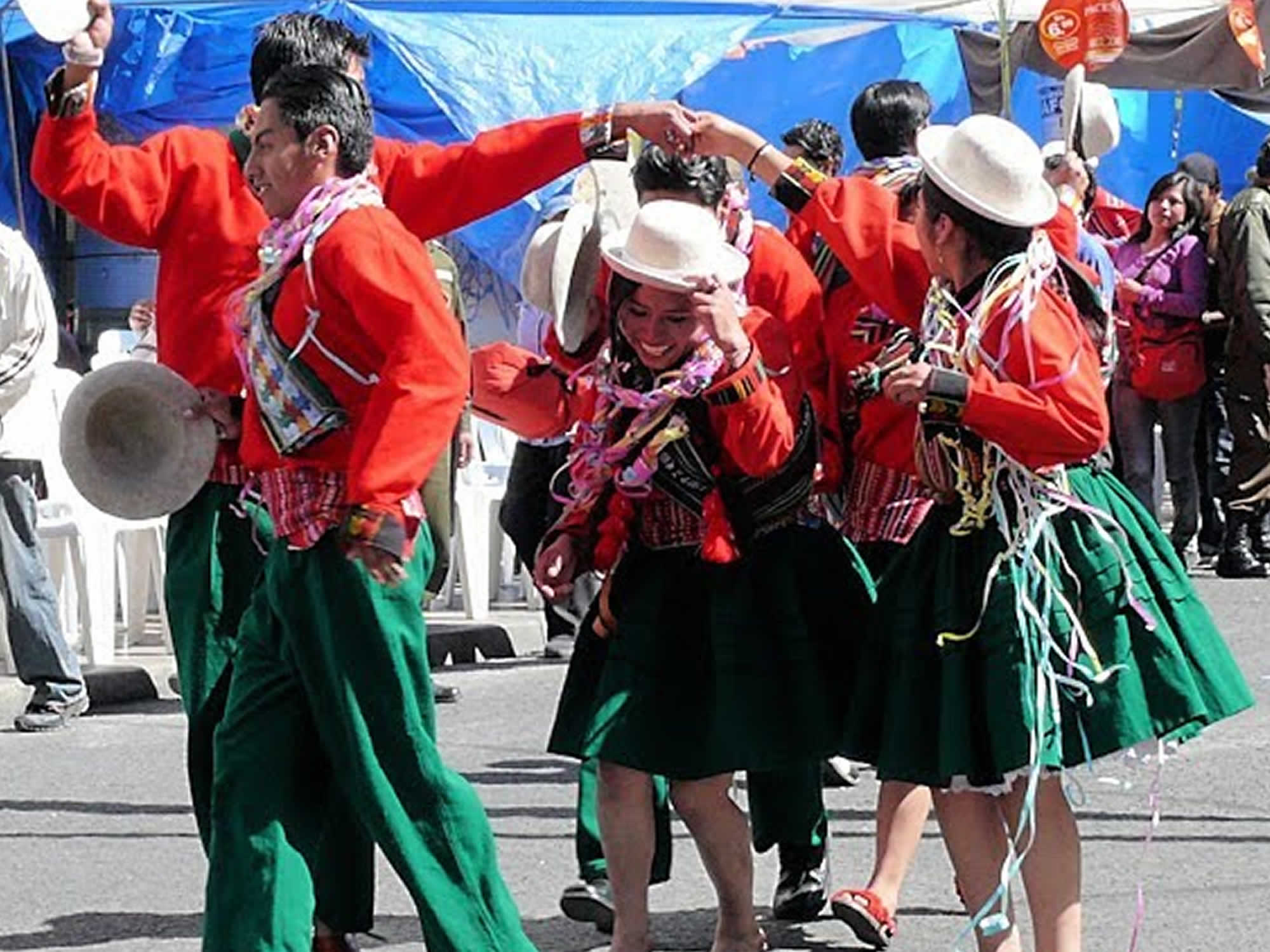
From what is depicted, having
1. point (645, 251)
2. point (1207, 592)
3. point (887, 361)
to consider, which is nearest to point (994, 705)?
point (887, 361)

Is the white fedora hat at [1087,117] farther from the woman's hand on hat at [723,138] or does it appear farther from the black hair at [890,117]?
the woman's hand on hat at [723,138]

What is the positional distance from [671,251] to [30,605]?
16.0 feet

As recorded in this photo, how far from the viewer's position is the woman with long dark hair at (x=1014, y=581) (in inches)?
193

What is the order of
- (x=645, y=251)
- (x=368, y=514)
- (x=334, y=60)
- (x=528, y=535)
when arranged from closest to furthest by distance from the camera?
(x=368, y=514), (x=645, y=251), (x=334, y=60), (x=528, y=535)

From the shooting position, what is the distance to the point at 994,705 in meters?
4.97

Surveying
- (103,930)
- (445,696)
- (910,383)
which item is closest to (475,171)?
(910,383)

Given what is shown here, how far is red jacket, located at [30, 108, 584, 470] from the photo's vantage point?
18.3 feet

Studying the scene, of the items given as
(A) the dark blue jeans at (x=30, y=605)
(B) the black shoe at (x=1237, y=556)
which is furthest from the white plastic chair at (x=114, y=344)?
(B) the black shoe at (x=1237, y=556)

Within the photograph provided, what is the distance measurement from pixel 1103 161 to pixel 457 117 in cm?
506

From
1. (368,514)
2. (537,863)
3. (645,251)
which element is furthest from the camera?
(537,863)

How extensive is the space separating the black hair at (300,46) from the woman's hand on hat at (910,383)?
4.95ft

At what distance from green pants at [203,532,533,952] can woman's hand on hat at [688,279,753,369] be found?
0.84 m

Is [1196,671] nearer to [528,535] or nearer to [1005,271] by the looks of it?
[1005,271]

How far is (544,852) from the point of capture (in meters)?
7.22
